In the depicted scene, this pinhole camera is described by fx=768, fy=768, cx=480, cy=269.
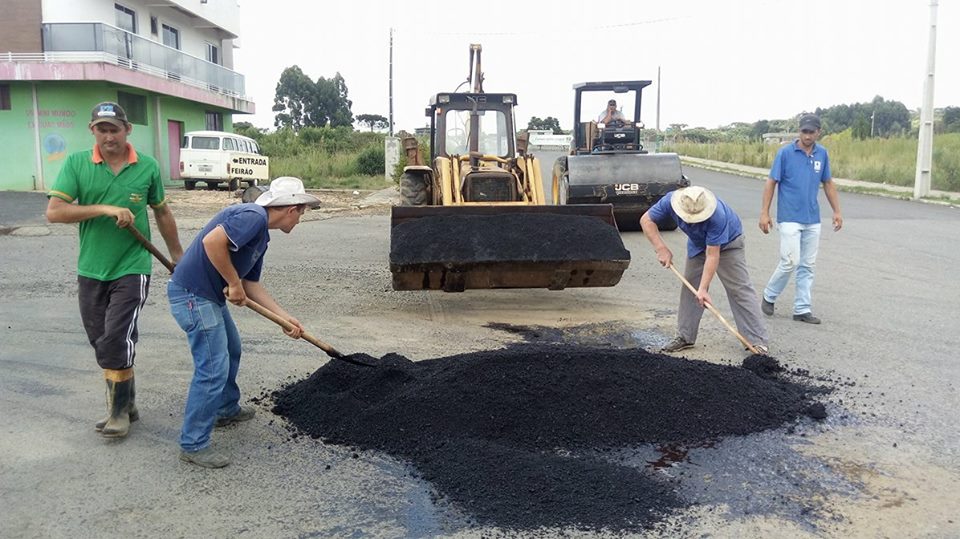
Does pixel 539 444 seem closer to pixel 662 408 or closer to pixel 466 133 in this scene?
pixel 662 408

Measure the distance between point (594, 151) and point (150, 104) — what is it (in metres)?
16.9

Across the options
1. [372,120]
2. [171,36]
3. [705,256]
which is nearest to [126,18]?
[171,36]

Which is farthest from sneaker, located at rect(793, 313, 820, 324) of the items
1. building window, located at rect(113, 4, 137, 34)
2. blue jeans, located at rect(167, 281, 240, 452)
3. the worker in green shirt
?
building window, located at rect(113, 4, 137, 34)

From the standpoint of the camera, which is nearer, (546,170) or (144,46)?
(144,46)

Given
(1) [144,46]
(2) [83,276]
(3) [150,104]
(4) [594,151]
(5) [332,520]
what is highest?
(1) [144,46]

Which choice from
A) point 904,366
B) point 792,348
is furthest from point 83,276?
point 904,366

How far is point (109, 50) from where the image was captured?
21.5m

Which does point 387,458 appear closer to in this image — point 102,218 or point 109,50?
point 102,218

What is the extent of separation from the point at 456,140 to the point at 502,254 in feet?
13.1

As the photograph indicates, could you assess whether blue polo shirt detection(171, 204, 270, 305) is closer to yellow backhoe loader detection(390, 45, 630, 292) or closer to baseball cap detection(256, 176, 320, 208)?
baseball cap detection(256, 176, 320, 208)

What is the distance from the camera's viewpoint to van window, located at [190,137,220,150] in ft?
74.7

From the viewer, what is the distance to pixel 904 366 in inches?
221

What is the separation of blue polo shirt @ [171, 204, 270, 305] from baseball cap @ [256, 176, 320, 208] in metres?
0.07

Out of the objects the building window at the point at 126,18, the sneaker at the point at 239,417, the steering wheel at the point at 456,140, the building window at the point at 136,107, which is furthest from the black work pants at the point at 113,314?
the building window at the point at 126,18
